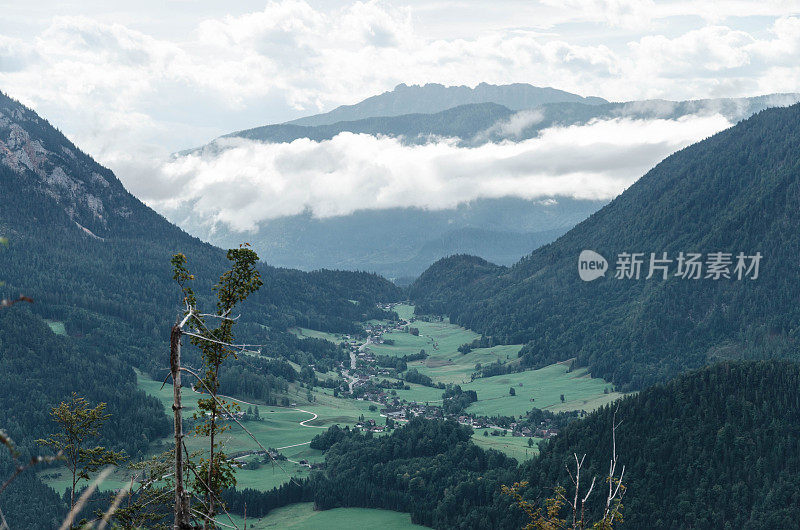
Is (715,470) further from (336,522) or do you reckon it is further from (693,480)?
(336,522)

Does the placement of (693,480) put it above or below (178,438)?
below

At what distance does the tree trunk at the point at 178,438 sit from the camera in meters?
19.0

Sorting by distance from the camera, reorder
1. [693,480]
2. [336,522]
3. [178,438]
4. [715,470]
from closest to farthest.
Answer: [178,438]
[693,480]
[715,470]
[336,522]

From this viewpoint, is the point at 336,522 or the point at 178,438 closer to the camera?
the point at 178,438

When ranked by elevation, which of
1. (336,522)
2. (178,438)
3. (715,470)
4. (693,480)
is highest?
(178,438)

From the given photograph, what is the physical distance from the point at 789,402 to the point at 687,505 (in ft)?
157

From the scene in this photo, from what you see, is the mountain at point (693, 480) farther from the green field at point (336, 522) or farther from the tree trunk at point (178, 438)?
the tree trunk at point (178, 438)

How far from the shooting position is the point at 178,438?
1988 cm

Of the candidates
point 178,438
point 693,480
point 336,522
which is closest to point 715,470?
point 693,480

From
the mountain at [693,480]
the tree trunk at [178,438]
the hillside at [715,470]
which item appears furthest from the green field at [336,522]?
the tree trunk at [178,438]

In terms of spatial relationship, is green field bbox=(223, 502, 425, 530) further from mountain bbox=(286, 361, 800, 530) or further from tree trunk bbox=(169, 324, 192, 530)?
tree trunk bbox=(169, 324, 192, 530)

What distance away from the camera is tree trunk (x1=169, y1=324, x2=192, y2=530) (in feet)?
62.3

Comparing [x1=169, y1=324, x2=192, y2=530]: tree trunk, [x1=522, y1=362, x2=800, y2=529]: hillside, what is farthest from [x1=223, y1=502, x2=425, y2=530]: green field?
[x1=169, y1=324, x2=192, y2=530]: tree trunk

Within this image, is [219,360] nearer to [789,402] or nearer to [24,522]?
[24,522]
